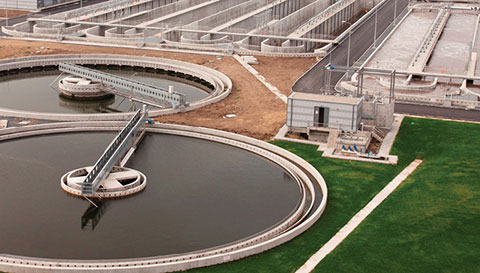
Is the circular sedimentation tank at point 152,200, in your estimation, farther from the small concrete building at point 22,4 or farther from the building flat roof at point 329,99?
the small concrete building at point 22,4

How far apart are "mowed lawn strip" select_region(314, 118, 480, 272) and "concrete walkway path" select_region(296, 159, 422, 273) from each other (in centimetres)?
40

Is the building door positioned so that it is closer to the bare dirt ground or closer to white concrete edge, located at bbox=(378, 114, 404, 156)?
the bare dirt ground

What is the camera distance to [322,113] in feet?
215

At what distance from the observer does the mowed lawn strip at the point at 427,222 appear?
43.5m

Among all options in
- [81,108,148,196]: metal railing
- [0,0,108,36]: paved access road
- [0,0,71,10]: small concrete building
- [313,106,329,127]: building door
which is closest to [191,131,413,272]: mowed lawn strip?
[313,106,329,127]: building door

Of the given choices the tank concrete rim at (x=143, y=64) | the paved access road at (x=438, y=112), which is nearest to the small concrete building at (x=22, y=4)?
the tank concrete rim at (x=143, y=64)

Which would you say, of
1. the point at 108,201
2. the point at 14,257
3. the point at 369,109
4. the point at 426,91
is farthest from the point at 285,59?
the point at 14,257

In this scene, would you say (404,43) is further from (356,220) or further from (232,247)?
(232,247)

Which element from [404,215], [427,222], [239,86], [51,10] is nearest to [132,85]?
[239,86]

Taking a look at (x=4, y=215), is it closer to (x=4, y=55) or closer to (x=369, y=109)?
(x=369, y=109)

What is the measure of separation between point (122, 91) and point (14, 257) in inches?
1600

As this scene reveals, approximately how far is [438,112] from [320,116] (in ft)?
53.5

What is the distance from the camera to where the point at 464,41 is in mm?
117562

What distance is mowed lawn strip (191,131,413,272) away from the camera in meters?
42.9
